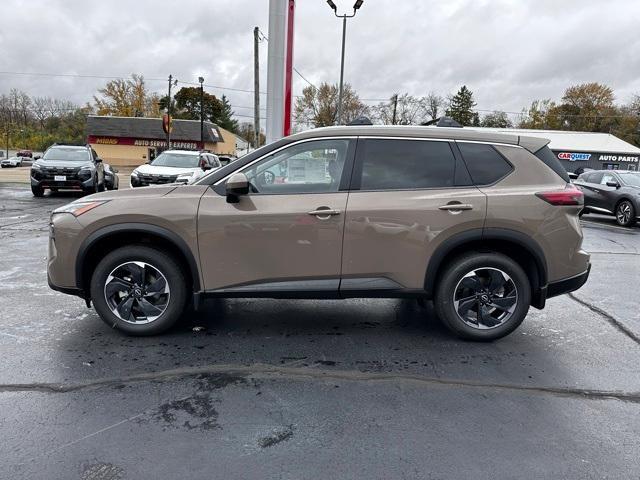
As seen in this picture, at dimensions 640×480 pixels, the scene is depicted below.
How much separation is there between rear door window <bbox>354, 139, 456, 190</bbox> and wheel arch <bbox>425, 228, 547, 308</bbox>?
505mm

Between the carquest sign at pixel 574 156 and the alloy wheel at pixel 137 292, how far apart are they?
4987cm

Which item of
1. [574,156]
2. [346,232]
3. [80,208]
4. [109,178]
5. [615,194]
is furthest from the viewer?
[574,156]

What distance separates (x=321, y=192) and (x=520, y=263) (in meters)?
1.89

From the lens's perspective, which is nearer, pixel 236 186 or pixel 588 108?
pixel 236 186

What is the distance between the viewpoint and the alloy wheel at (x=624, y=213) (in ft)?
44.1

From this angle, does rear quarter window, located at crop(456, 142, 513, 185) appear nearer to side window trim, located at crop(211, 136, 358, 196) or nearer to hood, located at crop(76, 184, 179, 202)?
side window trim, located at crop(211, 136, 358, 196)

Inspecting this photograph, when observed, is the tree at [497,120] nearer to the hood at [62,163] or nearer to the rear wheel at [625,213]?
the rear wheel at [625,213]

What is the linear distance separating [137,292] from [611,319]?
187 inches

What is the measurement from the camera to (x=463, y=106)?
86.9 m

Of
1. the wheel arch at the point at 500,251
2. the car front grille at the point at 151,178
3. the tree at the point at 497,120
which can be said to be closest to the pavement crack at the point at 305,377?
the wheel arch at the point at 500,251

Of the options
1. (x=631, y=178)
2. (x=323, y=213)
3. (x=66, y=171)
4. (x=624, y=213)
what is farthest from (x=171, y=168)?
(x=631, y=178)

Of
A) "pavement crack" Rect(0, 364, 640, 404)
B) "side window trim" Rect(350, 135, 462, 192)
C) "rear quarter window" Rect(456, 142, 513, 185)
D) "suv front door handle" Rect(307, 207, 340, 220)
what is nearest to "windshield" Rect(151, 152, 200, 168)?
"side window trim" Rect(350, 135, 462, 192)

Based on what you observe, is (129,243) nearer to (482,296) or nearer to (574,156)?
(482,296)

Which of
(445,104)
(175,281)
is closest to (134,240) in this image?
(175,281)
